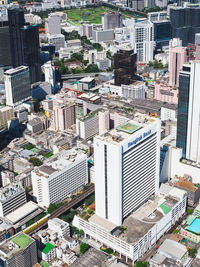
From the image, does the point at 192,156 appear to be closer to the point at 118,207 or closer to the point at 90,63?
the point at 118,207

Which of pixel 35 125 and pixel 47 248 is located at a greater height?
pixel 35 125

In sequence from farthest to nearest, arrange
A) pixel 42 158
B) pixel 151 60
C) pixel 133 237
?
pixel 151 60
pixel 42 158
pixel 133 237

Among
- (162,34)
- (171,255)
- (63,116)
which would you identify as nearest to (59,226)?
(171,255)

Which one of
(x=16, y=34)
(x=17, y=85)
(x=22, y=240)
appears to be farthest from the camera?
(x=16, y=34)

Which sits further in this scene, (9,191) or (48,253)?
(9,191)

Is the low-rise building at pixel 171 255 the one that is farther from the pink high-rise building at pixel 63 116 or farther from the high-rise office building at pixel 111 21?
the high-rise office building at pixel 111 21

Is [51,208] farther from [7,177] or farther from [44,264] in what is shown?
[7,177]

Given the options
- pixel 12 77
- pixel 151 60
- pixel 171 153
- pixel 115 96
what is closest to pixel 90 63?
pixel 151 60
